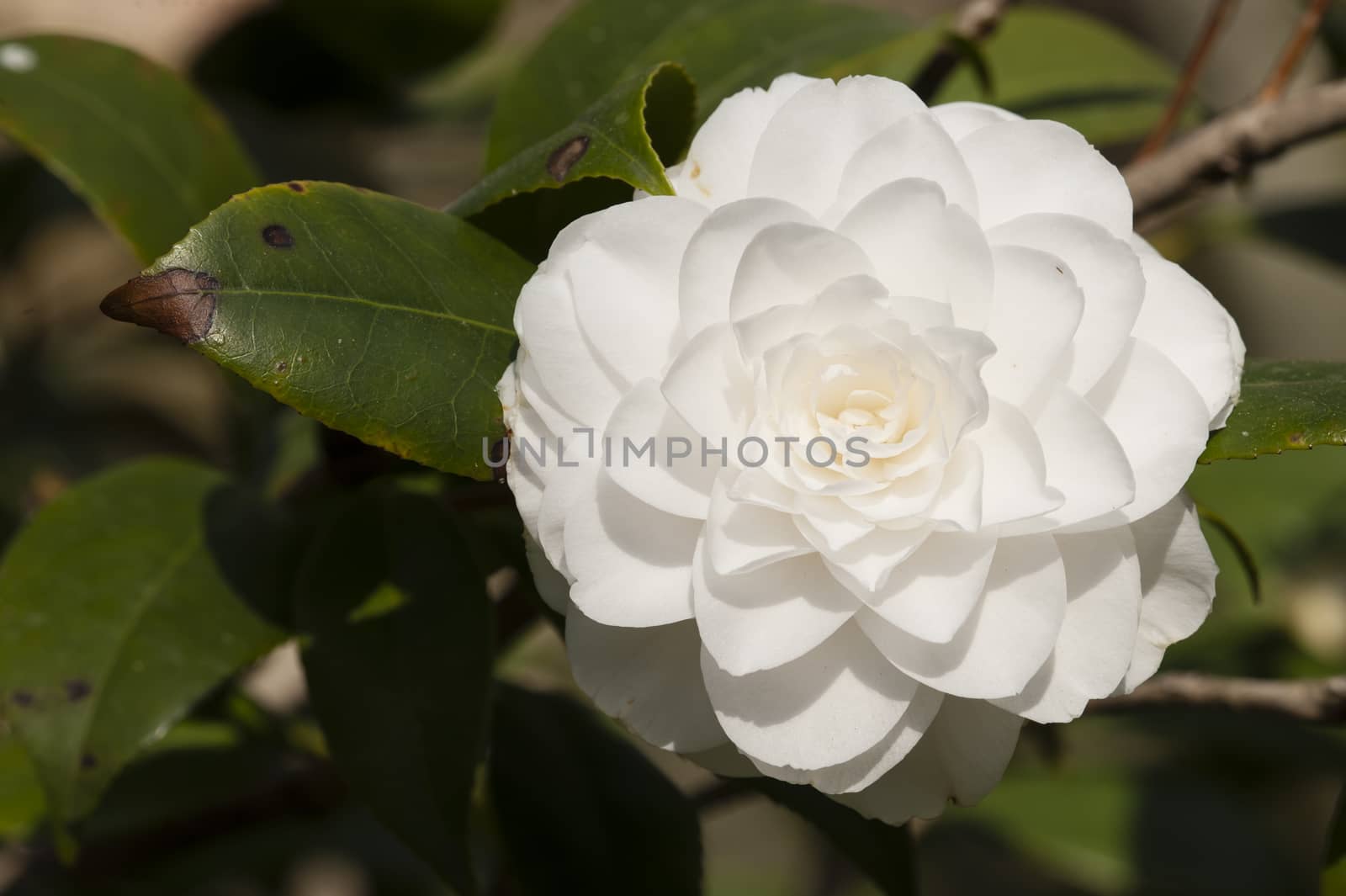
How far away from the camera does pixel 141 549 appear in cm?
67

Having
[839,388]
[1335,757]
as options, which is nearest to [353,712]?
[839,388]

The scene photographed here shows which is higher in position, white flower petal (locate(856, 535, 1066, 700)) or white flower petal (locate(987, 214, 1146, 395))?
white flower petal (locate(987, 214, 1146, 395))

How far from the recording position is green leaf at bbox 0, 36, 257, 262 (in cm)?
74

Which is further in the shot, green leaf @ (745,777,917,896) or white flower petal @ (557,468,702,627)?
green leaf @ (745,777,917,896)

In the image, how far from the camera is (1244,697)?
0.68 metres

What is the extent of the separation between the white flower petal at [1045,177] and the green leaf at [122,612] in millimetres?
426

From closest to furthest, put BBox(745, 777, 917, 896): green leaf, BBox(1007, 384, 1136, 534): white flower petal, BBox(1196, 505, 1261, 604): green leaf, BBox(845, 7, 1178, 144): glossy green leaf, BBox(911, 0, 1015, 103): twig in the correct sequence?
BBox(1007, 384, 1136, 534): white flower petal → BBox(1196, 505, 1261, 604): green leaf → BBox(745, 777, 917, 896): green leaf → BBox(911, 0, 1015, 103): twig → BBox(845, 7, 1178, 144): glossy green leaf

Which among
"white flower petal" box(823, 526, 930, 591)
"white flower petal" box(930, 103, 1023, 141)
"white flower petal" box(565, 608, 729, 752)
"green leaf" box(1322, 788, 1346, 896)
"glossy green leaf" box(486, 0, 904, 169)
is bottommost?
"green leaf" box(1322, 788, 1346, 896)

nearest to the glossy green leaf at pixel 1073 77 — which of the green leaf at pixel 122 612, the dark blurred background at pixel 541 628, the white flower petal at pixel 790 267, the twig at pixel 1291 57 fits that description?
the dark blurred background at pixel 541 628

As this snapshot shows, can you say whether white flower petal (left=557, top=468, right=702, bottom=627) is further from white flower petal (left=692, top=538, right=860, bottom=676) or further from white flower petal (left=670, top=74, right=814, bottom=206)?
white flower petal (left=670, top=74, right=814, bottom=206)

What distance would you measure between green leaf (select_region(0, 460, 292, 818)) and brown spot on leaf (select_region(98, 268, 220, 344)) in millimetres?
218

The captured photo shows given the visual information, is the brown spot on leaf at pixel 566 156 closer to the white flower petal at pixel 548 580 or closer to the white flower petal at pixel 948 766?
the white flower petal at pixel 548 580

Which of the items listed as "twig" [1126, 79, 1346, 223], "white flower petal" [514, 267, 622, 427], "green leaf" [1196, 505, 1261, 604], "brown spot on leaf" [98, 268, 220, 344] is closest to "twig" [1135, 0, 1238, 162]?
"twig" [1126, 79, 1346, 223]

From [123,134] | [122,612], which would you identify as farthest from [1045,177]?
[123,134]
